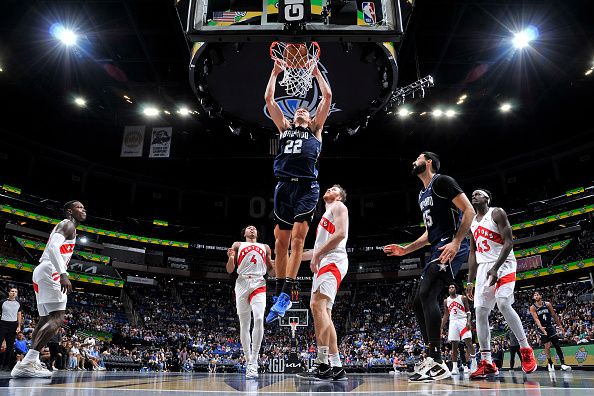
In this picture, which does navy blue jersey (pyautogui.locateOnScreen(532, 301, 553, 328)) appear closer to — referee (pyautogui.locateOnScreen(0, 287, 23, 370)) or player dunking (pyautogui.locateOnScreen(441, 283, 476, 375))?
player dunking (pyautogui.locateOnScreen(441, 283, 476, 375))

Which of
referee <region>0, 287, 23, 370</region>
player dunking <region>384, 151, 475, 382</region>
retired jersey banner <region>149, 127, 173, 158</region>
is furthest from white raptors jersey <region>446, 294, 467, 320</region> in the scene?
retired jersey banner <region>149, 127, 173, 158</region>

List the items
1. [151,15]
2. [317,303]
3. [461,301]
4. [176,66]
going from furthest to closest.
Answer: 1. [176,66]
2. [151,15]
3. [461,301]
4. [317,303]

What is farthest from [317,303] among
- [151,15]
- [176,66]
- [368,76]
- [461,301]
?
[176,66]

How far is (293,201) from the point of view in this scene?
525cm

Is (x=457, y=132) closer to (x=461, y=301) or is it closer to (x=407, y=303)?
(x=407, y=303)

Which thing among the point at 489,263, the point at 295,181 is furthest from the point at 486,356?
the point at 295,181

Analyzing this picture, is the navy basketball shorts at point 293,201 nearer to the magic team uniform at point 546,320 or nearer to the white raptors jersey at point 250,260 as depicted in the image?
the white raptors jersey at point 250,260

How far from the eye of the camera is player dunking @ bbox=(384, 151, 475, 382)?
4.65 meters

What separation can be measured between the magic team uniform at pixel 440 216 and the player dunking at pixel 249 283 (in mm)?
2823

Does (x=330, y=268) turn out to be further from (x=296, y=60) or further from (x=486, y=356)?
(x=296, y=60)

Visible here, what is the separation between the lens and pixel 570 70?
20.4 m

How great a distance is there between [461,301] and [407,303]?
24330mm

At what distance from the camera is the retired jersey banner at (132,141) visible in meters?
23.9

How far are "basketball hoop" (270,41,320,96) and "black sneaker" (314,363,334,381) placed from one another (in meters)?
4.02
